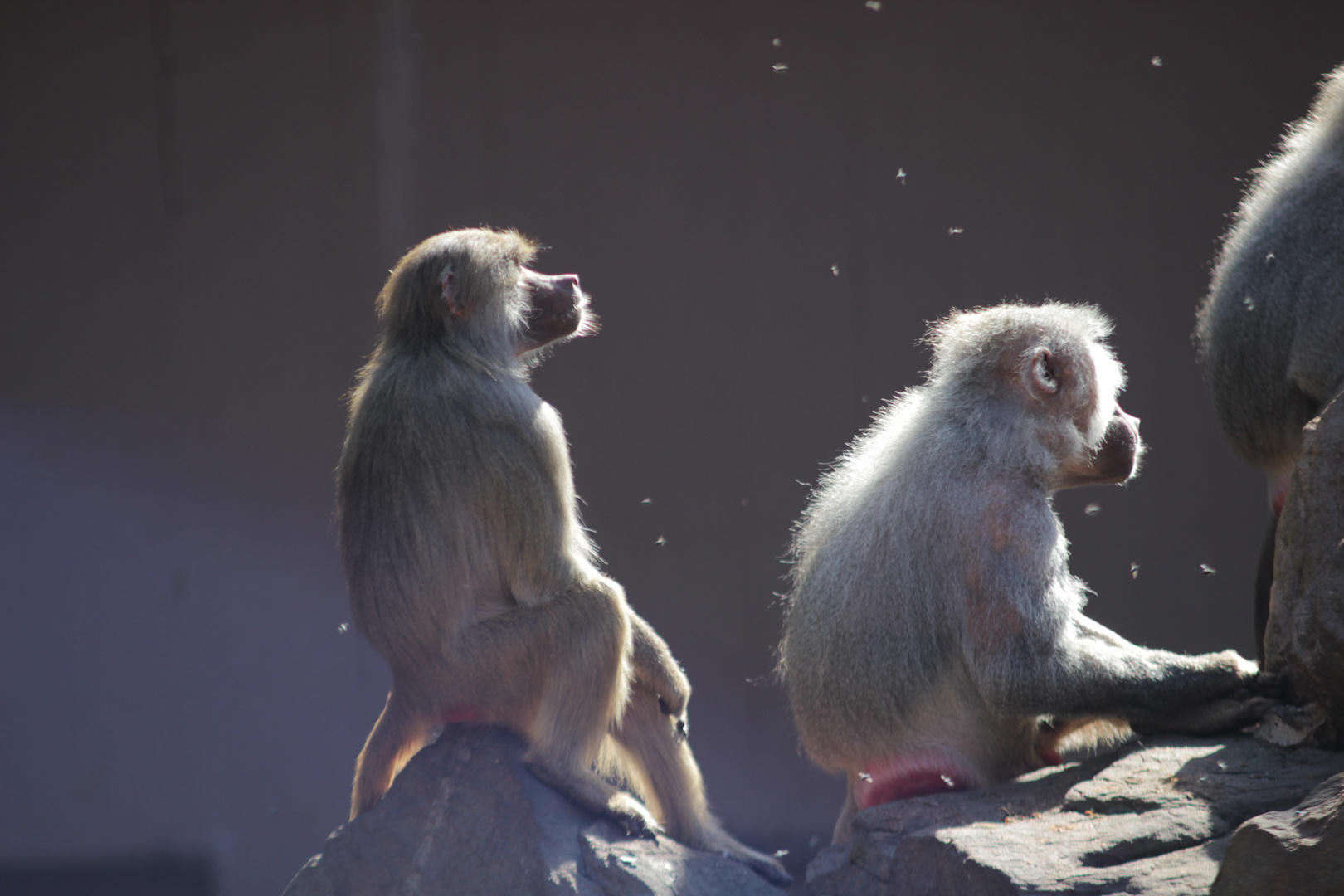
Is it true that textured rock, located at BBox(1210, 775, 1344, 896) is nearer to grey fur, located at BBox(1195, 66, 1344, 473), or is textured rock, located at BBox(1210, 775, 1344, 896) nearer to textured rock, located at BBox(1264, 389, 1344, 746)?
textured rock, located at BBox(1264, 389, 1344, 746)

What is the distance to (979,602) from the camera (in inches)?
100

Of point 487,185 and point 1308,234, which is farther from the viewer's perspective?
point 487,185

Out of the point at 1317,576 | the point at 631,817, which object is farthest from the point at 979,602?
the point at 631,817

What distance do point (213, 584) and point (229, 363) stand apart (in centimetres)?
109

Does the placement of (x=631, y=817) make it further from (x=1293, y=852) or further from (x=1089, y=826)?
(x=1293, y=852)

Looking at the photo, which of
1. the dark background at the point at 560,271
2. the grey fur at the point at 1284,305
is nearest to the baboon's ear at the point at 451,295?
the grey fur at the point at 1284,305

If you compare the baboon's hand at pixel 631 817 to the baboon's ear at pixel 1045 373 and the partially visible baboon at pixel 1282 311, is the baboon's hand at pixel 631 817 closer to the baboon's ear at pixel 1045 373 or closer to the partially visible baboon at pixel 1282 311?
the baboon's ear at pixel 1045 373

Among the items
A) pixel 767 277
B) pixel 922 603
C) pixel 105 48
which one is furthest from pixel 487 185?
pixel 922 603

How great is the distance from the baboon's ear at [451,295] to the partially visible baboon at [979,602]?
115 cm

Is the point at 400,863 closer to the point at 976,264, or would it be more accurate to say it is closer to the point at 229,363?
the point at 229,363

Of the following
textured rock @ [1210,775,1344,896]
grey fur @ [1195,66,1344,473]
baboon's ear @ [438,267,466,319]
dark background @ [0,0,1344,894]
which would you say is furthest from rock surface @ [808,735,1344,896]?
dark background @ [0,0,1344,894]

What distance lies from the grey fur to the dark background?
8.83 feet

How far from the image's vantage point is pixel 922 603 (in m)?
2.61

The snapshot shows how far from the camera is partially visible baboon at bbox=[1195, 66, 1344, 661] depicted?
267 cm
